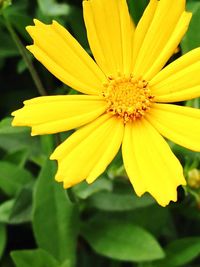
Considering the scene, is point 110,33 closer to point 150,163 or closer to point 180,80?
point 180,80

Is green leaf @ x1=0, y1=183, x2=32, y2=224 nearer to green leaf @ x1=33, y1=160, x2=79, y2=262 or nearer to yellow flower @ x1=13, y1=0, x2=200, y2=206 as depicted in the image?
green leaf @ x1=33, y1=160, x2=79, y2=262

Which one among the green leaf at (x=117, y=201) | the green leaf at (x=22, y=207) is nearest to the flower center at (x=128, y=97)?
the green leaf at (x=117, y=201)

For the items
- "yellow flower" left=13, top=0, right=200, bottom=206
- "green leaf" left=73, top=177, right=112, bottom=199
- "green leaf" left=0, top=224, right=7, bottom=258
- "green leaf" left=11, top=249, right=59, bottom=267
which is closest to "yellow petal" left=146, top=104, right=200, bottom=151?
"yellow flower" left=13, top=0, right=200, bottom=206

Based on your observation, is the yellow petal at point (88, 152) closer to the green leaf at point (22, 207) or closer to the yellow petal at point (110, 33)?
the yellow petal at point (110, 33)

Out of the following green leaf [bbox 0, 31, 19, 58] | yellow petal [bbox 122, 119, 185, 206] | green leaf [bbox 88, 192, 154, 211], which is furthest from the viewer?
green leaf [bbox 0, 31, 19, 58]

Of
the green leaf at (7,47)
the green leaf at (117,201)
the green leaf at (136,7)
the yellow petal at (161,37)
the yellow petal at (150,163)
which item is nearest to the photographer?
the yellow petal at (150,163)

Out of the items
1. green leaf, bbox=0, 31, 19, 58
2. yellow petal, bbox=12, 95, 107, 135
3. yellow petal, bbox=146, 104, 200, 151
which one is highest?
green leaf, bbox=0, 31, 19, 58

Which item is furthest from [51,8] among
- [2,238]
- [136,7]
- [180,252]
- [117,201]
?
[180,252]
